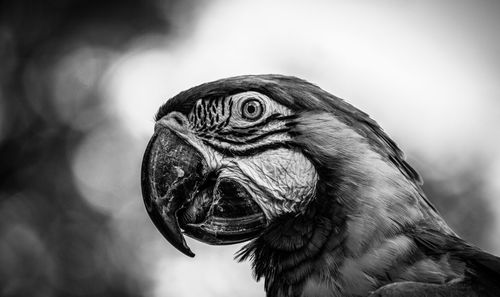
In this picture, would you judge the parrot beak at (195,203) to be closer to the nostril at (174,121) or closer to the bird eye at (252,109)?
the nostril at (174,121)

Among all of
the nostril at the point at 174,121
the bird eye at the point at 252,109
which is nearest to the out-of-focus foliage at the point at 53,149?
the nostril at the point at 174,121

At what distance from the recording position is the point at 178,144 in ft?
8.70

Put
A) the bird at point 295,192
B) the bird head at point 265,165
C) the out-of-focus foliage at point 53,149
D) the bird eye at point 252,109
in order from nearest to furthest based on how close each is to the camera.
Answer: the bird at point 295,192 < the bird head at point 265,165 < the bird eye at point 252,109 < the out-of-focus foliage at point 53,149

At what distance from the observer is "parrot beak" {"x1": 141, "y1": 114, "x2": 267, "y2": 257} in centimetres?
252

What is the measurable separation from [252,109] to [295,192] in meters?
0.43

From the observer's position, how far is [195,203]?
2549mm

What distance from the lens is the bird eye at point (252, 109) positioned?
2633 mm

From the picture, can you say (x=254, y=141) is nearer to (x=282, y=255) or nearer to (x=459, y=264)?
(x=282, y=255)

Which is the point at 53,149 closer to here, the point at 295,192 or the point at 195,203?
the point at 195,203

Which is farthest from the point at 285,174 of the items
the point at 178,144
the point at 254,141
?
the point at 178,144

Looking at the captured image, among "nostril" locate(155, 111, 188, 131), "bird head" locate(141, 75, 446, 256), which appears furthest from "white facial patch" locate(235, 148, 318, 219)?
"nostril" locate(155, 111, 188, 131)

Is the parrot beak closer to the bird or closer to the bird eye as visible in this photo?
the bird

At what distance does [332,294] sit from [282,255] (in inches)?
11.5

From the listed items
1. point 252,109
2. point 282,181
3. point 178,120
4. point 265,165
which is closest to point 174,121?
point 178,120
